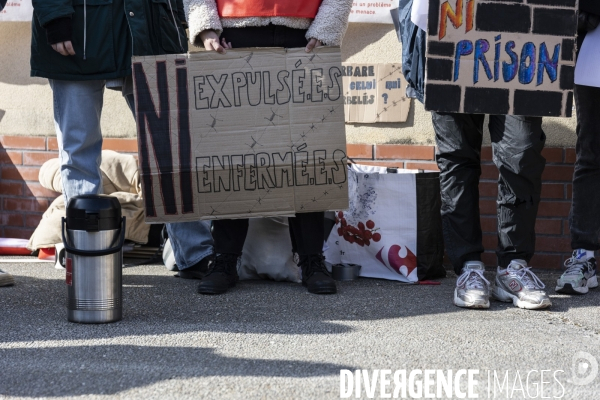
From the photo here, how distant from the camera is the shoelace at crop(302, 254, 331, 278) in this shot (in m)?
3.91

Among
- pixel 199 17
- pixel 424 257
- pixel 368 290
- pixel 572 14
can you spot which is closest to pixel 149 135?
pixel 199 17

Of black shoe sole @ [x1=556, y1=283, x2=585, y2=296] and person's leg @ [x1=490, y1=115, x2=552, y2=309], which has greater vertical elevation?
person's leg @ [x1=490, y1=115, x2=552, y2=309]

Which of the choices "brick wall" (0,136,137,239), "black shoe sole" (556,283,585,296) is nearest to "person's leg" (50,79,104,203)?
"brick wall" (0,136,137,239)

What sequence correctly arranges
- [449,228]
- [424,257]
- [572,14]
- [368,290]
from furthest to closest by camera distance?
[424,257]
[368,290]
[449,228]
[572,14]

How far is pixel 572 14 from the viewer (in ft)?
11.4

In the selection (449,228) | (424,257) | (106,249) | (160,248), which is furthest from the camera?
(160,248)

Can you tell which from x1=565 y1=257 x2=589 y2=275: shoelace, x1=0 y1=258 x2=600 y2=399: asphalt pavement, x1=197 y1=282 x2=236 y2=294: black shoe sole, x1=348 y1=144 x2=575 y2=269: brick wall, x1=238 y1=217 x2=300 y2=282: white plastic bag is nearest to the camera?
x1=0 y1=258 x2=600 y2=399: asphalt pavement

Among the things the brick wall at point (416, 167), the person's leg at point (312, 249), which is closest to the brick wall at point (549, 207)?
the brick wall at point (416, 167)

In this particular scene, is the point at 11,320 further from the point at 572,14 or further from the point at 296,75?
the point at 572,14

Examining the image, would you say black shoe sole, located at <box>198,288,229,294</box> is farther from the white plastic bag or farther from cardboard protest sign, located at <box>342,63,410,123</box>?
cardboard protest sign, located at <box>342,63,410,123</box>

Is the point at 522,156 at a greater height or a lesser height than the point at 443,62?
lesser

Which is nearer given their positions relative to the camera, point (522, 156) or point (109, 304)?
point (109, 304)

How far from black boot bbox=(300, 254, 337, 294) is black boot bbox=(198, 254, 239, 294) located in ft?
1.08

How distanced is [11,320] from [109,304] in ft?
1.34
